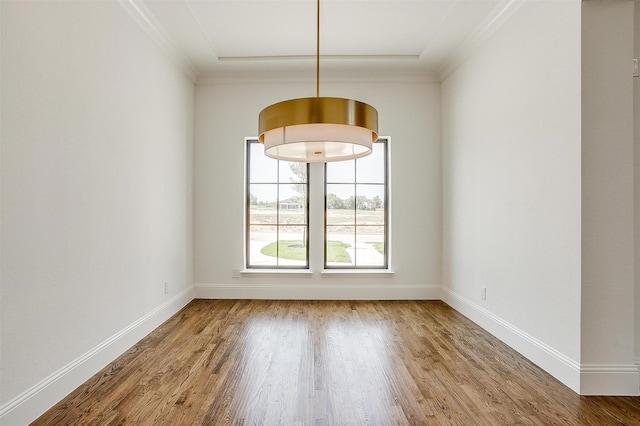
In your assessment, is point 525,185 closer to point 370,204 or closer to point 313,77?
point 370,204

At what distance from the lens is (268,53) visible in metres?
4.00

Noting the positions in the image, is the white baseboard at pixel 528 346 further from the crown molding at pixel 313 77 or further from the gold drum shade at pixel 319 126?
the crown molding at pixel 313 77

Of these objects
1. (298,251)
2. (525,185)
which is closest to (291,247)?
(298,251)

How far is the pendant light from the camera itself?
6.25 ft

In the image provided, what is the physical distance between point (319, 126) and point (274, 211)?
2.86 metres

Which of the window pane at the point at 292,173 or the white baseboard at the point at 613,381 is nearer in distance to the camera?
the white baseboard at the point at 613,381

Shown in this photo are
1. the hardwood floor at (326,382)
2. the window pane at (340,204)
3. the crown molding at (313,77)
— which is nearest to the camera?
the hardwood floor at (326,382)

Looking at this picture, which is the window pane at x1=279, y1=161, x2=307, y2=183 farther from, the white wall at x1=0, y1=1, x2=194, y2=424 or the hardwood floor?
the hardwood floor

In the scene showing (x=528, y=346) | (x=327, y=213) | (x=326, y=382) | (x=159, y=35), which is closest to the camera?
(x=326, y=382)

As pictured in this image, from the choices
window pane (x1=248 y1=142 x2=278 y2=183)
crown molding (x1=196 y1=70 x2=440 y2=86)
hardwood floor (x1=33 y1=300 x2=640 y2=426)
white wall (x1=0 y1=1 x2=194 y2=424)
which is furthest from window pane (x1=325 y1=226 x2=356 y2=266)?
white wall (x1=0 y1=1 x2=194 y2=424)

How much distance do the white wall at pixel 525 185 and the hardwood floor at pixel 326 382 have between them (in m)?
0.34

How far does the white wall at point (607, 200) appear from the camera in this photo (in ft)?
7.22

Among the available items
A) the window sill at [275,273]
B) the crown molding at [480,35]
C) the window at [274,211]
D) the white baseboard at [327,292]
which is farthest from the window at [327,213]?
the crown molding at [480,35]

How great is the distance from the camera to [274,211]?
475 cm
